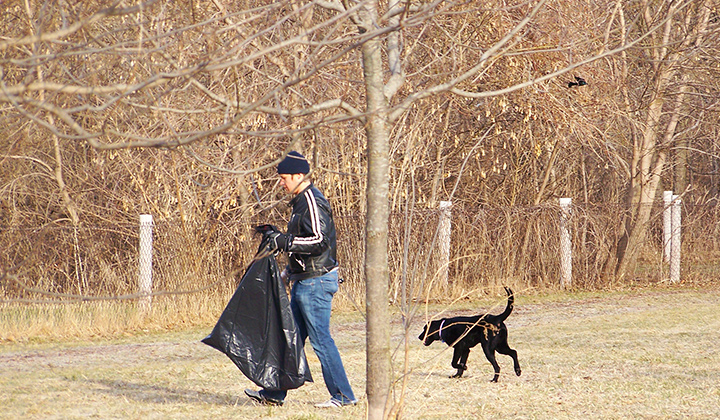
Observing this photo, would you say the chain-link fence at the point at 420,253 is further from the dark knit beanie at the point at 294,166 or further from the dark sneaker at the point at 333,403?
the dark knit beanie at the point at 294,166

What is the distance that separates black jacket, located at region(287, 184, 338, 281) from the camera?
6047 millimetres

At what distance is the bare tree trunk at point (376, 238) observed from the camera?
4.59m

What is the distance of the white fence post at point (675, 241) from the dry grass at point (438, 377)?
4.39m

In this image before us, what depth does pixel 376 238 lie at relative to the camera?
471 cm

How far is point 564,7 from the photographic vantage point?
12.5m

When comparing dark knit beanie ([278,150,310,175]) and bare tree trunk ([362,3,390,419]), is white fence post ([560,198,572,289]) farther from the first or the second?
bare tree trunk ([362,3,390,419])

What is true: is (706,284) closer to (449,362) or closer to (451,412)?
(449,362)

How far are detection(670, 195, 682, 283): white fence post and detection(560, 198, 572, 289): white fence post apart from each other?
83.7 inches

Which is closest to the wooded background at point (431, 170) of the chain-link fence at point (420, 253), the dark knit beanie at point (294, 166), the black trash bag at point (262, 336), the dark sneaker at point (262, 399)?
the chain-link fence at point (420, 253)

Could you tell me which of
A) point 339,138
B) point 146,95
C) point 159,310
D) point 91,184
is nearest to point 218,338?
point 146,95

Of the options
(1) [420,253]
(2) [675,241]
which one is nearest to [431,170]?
(2) [675,241]

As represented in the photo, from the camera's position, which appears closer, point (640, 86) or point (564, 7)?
point (564, 7)

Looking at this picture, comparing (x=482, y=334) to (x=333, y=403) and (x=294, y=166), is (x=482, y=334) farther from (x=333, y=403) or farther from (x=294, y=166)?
(x=294, y=166)

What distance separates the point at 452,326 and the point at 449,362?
1.36 meters
